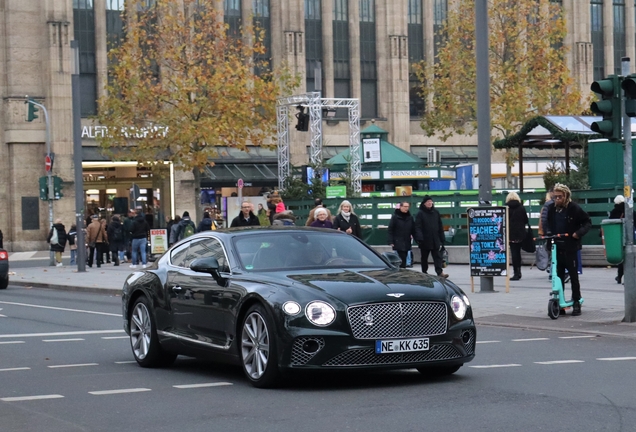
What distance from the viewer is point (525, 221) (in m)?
23.6

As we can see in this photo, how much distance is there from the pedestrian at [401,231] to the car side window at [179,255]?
40.2 ft

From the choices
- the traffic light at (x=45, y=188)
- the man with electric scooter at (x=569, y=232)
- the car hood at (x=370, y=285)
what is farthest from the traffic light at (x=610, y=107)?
the traffic light at (x=45, y=188)

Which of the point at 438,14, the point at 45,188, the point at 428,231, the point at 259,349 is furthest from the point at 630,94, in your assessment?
the point at 438,14

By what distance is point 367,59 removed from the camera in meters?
62.7

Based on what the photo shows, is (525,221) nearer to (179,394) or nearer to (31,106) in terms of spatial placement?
(179,394)

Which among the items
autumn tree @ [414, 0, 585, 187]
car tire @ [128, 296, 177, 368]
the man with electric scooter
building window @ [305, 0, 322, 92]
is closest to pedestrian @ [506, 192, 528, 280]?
the man with electric scooter

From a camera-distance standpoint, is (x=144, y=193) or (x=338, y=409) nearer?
(x=338, y=409)

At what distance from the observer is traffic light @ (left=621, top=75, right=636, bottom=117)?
14.5 metres

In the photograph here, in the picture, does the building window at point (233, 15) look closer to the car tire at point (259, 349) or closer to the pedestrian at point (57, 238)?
the pedestrian at point (57, 238)

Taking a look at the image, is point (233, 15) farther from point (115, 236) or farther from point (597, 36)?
point (115, 236)

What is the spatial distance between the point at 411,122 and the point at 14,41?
21111mm

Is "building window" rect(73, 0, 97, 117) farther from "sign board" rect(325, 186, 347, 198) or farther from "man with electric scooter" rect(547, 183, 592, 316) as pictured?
"man with electric scooter" rect(547, 183, 592, 316)

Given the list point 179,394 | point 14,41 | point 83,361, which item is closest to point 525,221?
point 83,361

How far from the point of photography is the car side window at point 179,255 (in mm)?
11916
